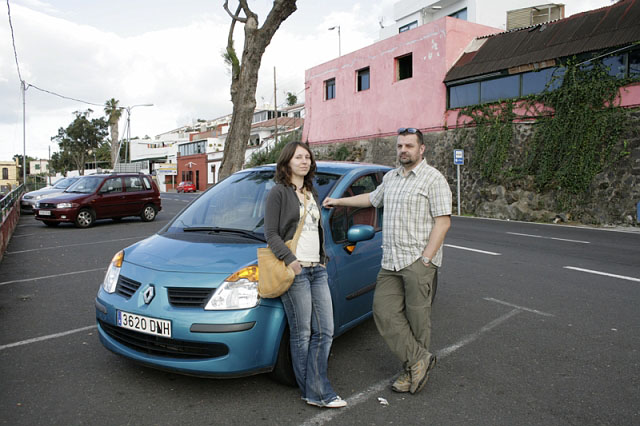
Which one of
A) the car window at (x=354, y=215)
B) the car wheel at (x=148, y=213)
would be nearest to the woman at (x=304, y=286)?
the car window at (x=354, y=215)

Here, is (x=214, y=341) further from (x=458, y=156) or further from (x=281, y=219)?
(x=458, y=156)

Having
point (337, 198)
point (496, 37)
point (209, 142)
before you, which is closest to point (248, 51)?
point (337, 198)

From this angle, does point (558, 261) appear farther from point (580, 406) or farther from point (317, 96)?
point (317, 96)

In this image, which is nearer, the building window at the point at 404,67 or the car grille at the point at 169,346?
the car grille at the point at 169,346

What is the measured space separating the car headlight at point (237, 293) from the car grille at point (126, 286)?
0.61 m

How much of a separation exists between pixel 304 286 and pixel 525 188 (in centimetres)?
1869

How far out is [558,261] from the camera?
29.6 ft

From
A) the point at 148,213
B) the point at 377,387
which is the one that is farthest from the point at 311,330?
the point at 148,213

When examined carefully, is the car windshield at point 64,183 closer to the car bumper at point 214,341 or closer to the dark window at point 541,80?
the dark window at point 541,80

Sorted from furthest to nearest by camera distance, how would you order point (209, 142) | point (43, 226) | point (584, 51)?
point (209, 142)
point (584, 51)
point (43, 226)

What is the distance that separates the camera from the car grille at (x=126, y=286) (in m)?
3.42

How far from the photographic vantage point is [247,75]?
45.8 ft

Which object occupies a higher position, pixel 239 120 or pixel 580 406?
pixel 239 120

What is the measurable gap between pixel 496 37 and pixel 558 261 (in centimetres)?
1692
